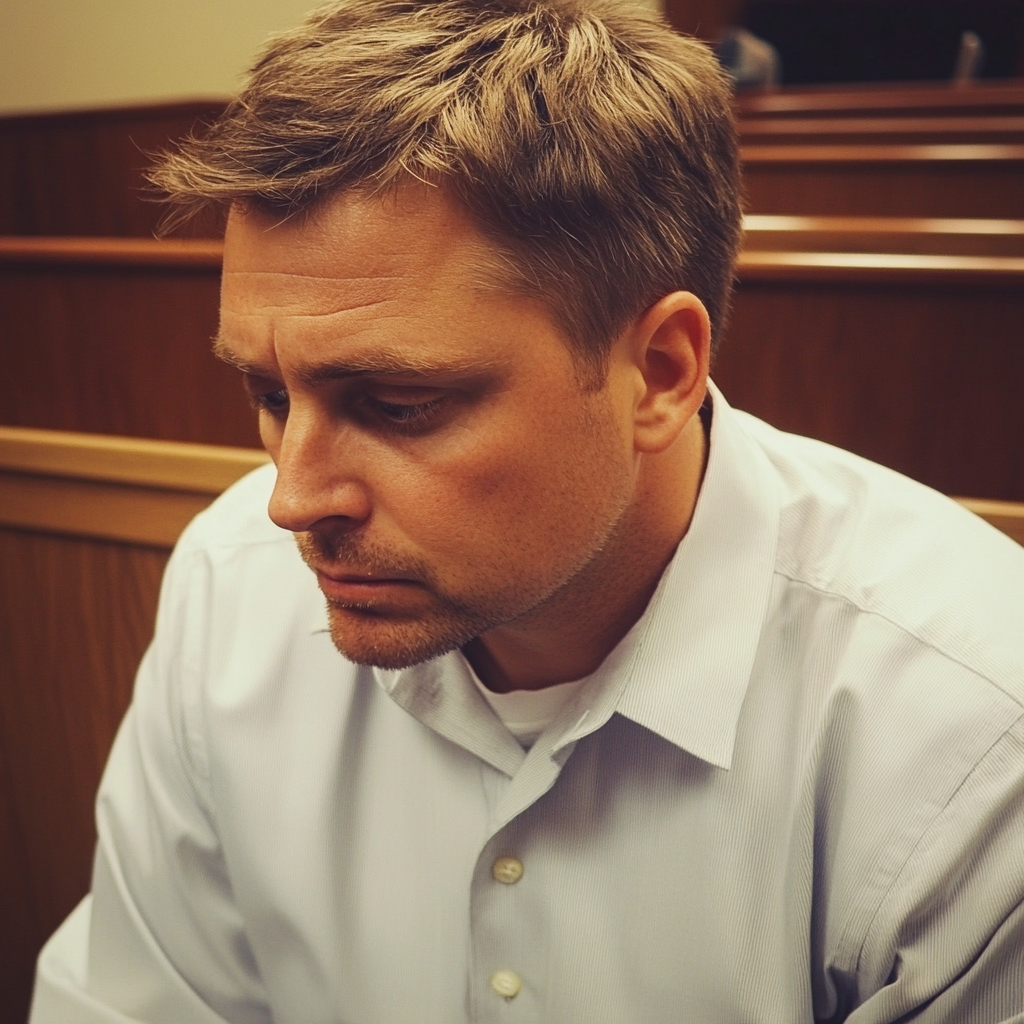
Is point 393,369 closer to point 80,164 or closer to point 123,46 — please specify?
point 80,164

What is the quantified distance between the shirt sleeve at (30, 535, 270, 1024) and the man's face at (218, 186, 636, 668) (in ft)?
0.95

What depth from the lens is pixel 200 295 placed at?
136cm

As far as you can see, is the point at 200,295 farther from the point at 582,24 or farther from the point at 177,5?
the point at 177,5

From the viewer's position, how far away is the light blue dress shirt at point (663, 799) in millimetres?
715

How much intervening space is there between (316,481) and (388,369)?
0.30 feet

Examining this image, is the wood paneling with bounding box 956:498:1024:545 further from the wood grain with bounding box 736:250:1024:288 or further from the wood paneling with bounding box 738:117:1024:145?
the wood paneling with bounding box 738:117:1024:145

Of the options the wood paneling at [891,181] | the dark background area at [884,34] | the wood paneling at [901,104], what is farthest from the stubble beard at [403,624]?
the dark background area at [884,34]

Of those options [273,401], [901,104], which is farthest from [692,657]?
[901,104]

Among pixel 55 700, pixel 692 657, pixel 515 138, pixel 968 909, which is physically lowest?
pixel 55 700

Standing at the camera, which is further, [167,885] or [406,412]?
[167,885]

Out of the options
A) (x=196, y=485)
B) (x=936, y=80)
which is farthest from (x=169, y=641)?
(x=936, y=80)

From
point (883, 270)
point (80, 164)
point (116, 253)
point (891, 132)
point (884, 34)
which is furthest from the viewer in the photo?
point (884, 34)

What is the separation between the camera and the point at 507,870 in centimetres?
79

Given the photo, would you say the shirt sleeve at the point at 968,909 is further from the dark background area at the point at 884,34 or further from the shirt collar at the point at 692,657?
the dark background area at the point at 884,34
